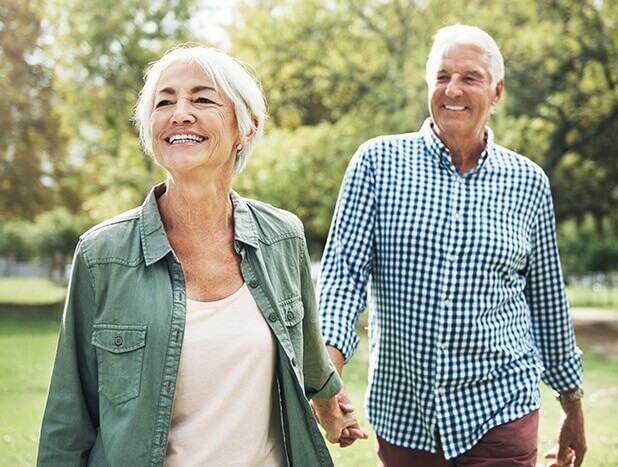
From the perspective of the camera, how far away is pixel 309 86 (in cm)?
2131

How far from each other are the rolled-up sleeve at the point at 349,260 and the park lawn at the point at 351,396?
473 cm

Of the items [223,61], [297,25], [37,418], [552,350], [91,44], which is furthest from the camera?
[91,44]

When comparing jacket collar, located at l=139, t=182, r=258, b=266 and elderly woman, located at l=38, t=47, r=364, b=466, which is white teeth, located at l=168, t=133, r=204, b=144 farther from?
jacket collar, located at l=139, t=182, r=258, b=266

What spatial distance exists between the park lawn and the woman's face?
18.8ft

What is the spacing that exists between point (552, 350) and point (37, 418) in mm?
7778

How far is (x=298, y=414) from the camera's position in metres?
2.59

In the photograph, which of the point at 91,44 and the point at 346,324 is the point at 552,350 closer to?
the point at 346,324

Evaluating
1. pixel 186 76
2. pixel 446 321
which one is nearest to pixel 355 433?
pixel 446 321

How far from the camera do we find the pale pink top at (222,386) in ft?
7.80

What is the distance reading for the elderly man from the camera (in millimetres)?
3281

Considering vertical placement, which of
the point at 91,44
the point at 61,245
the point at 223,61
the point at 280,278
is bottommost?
the point at 61,245

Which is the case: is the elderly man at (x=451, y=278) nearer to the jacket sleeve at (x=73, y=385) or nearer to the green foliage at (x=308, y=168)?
the jacket sleeve at (x=73, y=385)

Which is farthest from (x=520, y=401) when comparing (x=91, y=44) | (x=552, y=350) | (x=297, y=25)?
(x=91, y=44)

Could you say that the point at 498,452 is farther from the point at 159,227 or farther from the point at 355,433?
the point at 159,227
